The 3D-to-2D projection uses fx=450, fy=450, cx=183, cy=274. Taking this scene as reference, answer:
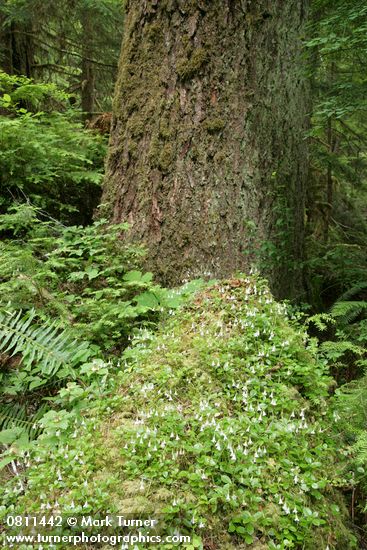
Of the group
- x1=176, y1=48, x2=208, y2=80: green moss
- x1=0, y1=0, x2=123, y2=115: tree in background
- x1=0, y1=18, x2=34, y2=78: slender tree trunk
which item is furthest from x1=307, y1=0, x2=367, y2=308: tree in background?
x1=0, y1=18, x2=34, y2=78: slender tree trunk

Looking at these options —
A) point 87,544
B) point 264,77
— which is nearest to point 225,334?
point 87,544

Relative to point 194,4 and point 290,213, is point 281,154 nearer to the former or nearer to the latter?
point 290,213

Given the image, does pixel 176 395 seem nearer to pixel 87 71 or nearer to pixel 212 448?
pixel 212 448

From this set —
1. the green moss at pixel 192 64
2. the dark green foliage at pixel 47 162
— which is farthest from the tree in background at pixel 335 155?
the dark green foliage at pixel 47 162

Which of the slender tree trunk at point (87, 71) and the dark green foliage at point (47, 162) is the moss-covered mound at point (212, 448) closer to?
the dark green foliage at point (47, 162)

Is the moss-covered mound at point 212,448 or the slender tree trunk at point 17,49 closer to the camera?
the moss-covered mound at point 212,448

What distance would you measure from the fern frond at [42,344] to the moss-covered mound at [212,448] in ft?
1.57

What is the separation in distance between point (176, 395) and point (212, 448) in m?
0.52

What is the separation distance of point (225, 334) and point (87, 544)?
6.14 feet

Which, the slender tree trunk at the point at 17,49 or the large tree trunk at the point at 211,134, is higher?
the slender tree trunk at the point at 17,49

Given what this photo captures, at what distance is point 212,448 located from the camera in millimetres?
2775

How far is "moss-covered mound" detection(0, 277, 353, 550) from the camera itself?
8.05 feet

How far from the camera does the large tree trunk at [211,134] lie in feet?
16.3

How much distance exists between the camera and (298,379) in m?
3.47
